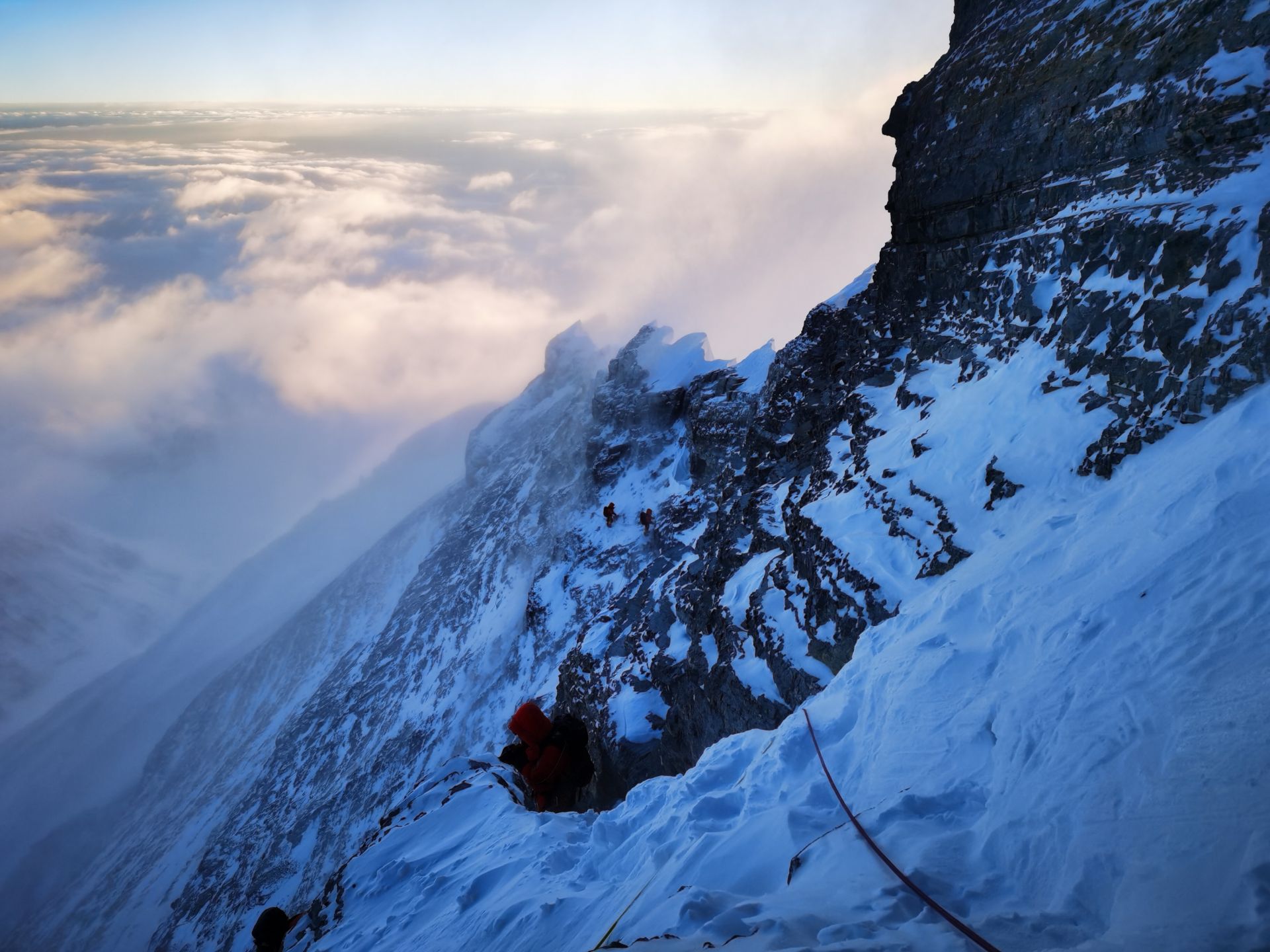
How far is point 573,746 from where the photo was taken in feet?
58.1

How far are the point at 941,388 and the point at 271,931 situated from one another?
18.8m

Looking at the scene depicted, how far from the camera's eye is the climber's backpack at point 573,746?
17.4 metres

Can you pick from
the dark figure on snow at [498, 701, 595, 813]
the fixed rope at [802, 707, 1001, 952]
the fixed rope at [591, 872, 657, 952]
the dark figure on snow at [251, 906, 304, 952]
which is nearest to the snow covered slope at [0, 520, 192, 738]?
the dark figure on snow at [498, 701, 595, 813]

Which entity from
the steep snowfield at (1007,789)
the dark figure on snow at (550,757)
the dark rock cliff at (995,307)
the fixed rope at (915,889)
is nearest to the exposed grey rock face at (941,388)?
the dark rock cliff at (995,307)

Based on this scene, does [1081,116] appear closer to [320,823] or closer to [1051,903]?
[1051,903]

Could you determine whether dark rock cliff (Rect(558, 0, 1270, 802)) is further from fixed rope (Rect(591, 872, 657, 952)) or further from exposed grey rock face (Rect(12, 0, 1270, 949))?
fixed rope (Rect(591, 872, 657, 952))

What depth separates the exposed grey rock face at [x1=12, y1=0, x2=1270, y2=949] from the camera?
920 centimetres

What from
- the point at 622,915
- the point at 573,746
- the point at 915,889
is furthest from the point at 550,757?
the point at 915,889

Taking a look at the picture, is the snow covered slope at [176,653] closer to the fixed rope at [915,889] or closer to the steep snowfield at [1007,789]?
the steep snowfield at [1007,789]

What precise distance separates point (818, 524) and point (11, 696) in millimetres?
136993

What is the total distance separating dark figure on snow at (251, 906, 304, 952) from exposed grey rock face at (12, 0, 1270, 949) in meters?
2.00

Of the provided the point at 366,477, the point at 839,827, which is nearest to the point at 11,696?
the point at 366,477

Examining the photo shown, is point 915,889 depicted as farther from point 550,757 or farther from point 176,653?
point 176,653

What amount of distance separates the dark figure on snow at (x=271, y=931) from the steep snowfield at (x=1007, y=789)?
45.3 inches
